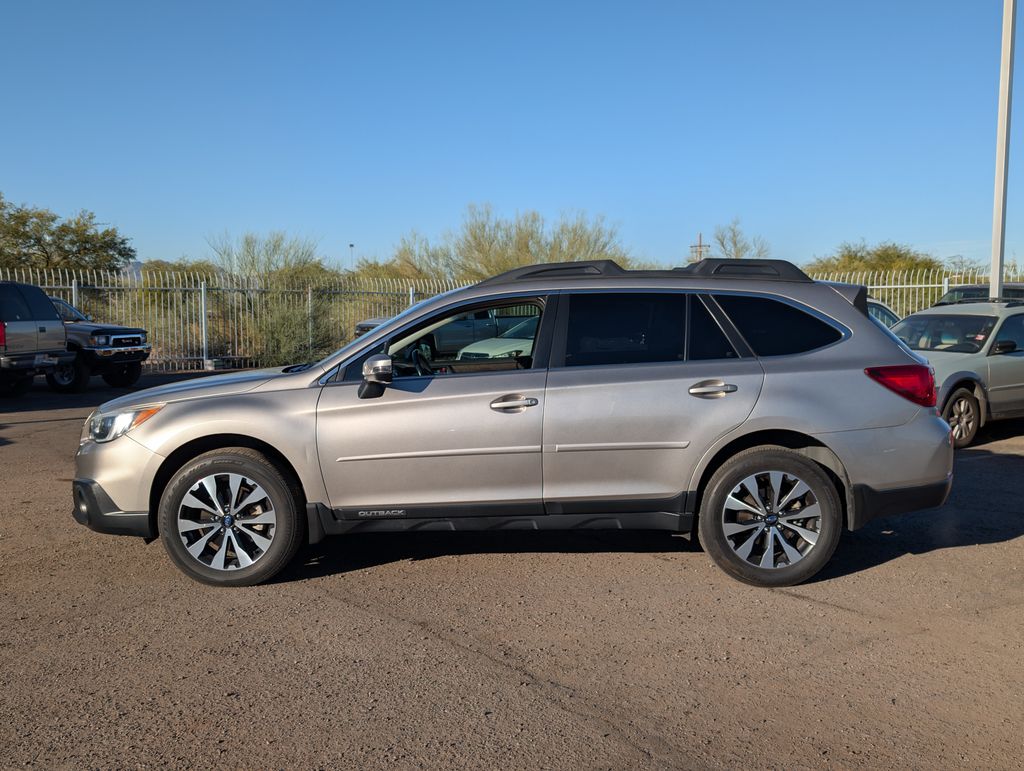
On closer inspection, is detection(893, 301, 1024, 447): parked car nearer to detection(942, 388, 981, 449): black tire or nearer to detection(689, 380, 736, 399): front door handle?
detection(942, 388, 981, 449): black tire

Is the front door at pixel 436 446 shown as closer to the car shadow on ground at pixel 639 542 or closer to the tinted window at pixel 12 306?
the car shadow on ground at pixel 639 542

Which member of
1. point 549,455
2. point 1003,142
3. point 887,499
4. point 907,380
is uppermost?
point 1003,142

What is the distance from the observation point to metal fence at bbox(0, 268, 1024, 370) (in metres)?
21.6

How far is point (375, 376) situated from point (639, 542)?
2.32 meters

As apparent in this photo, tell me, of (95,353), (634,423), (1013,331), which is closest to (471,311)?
(634,423)

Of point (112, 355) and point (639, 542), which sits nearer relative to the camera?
point (639, 542)

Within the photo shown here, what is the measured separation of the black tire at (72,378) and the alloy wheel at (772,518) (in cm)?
1432

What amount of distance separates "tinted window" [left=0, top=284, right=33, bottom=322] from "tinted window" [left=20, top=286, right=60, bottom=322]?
0.33 ft

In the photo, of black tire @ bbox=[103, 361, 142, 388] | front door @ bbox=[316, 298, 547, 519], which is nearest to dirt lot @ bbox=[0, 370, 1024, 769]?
front door @ bbox=[316, 298, 547, 519]

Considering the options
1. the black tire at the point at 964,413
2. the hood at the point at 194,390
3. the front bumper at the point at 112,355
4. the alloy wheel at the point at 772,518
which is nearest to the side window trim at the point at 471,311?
the hood at the point at 194,390

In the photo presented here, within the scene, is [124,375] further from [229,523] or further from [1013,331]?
[1013,331]

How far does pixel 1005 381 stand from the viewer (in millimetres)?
10531

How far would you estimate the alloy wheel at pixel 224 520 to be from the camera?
5324 millimetres

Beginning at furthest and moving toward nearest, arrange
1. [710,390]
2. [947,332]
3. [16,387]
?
[16,387] → [947,332] → [710,390]
